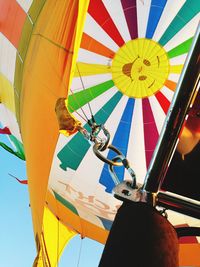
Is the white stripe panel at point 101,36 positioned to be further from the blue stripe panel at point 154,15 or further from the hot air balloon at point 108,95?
the blue stripe panel at point 154,15

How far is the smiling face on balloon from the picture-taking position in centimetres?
489

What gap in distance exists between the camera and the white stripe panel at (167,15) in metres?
4.81

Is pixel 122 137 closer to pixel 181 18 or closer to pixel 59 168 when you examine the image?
pixel 59 168

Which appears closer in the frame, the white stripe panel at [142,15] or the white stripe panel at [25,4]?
the white stripe panel at [25,4]

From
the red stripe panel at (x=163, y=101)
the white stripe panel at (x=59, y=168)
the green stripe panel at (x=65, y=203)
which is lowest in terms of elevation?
the green stripe panel at (x=65, y=203)

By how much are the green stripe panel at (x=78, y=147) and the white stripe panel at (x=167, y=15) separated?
965 millimetres

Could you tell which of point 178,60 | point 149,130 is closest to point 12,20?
point 178,60

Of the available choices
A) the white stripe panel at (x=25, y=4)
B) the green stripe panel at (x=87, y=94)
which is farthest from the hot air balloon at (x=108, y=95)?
the white stripe panel at (x=25, y=4)

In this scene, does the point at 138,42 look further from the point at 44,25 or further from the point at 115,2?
the point at 44,25

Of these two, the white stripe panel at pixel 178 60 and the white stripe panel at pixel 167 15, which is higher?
the white stripe panel at pixel 167 15

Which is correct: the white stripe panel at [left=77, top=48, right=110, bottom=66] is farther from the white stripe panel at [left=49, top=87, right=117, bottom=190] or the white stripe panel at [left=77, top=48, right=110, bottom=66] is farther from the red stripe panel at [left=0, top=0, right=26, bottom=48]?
the red stripe panel at [left=0, top=0, right=26, bottom=48]

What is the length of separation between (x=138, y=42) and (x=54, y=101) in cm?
246

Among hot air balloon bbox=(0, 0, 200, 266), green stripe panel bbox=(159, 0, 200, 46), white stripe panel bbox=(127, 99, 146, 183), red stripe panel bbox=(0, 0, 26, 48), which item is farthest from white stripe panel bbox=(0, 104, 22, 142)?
green stripe panel bbox=(159, 0, 200, 46)

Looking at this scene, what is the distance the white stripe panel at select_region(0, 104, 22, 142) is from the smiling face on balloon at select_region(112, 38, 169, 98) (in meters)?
1.41
